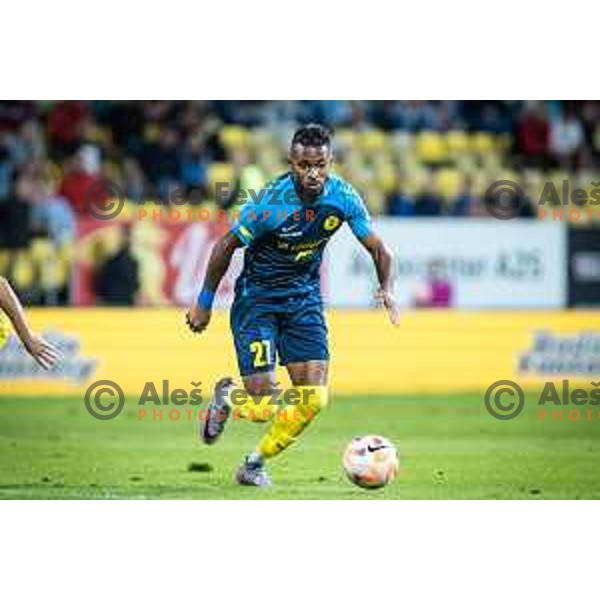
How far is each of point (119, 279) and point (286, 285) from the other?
626cm

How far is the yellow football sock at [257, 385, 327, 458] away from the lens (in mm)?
8367

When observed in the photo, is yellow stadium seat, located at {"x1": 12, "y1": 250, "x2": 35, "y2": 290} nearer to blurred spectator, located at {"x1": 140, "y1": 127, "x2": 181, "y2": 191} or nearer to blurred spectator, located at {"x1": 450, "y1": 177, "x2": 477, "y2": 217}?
blurred spectator, located at {"x1": 140, "y1": 127, "x2": 181, "y2": 191}

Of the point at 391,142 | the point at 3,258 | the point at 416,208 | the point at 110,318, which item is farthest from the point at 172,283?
the point at 391,142

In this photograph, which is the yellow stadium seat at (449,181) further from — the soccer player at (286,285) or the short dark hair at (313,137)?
the short dark hair at (313,137)

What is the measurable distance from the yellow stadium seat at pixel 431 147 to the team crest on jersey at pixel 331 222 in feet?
32.0

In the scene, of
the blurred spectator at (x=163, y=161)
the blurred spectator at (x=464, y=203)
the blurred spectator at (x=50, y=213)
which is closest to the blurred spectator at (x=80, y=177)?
the blurred spectator at (x=50, y=213)

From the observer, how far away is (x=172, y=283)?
48.8 ft

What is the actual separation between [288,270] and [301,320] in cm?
29

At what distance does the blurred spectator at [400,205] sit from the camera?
16.2m

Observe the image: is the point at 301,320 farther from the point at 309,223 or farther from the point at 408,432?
the point at 408,432

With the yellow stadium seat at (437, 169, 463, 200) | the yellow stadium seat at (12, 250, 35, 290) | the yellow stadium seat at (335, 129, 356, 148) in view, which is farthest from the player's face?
the yellow stadium seat at (335, 129, 356, 148)

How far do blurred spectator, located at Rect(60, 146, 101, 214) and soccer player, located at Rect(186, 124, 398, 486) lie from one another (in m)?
7.11

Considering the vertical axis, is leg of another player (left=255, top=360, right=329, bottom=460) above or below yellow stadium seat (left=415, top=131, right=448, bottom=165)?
Result: below

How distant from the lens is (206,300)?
838 centimetres
